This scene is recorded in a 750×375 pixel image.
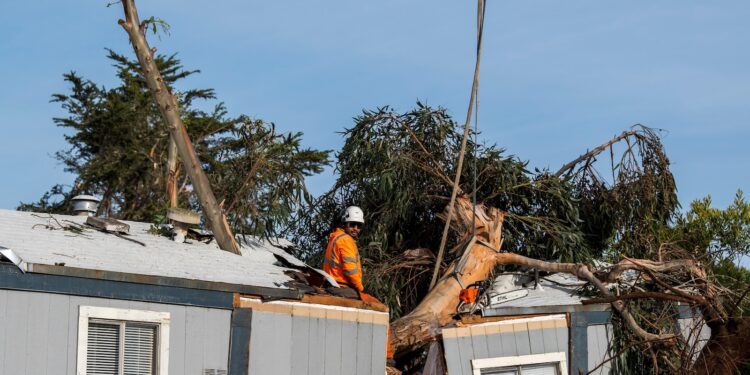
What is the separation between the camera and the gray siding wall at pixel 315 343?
12.0 metres

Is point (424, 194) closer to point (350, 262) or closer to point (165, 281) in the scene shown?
point (350, 262)

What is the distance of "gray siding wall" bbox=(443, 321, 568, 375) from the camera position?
13539mm

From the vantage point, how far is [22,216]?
13.1 meters

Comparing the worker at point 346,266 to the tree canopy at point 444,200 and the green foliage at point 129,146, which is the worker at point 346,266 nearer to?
the tree canopy at point 444,200

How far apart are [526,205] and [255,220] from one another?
4.00m

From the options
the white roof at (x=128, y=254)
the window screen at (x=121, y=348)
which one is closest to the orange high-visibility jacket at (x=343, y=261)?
the white roof at (x=128, y=254)

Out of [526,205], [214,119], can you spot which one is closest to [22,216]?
[526,205]

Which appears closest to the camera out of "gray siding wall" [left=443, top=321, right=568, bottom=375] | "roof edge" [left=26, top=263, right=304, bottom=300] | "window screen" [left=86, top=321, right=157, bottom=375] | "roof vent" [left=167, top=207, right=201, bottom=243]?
"roof edge" [left=26, top=263, right=304, bottom=300]

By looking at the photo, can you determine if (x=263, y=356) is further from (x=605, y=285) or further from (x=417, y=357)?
(x=605, y=285)

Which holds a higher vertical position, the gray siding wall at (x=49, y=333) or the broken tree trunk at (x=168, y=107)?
the broken tree trunk at (x=168, y=107)

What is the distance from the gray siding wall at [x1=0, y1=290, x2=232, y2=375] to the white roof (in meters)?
0.32

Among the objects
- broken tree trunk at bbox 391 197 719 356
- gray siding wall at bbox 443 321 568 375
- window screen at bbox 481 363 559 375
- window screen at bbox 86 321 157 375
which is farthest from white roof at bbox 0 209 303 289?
window screen at bbox 481 363 559 375

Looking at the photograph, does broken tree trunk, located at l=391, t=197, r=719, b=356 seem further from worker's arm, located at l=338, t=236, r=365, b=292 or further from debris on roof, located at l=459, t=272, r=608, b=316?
worker's arm, located at l=338, t=236, r=365, b=292

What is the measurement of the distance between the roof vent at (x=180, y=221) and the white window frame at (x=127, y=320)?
2.66m
